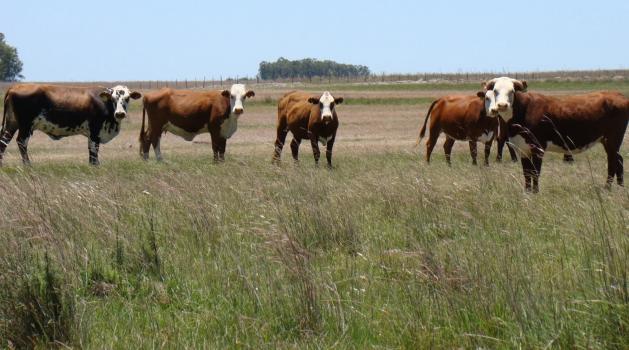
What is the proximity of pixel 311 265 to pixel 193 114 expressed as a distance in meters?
14.1

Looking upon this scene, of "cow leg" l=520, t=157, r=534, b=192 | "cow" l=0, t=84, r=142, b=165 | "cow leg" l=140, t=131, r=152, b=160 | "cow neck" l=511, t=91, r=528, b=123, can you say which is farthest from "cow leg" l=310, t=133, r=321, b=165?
"cow leg" l=520, t=157, r=534, b=192

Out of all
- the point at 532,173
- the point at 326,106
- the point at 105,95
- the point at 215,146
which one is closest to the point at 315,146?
the point at 326,106

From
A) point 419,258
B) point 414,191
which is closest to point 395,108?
point 414,191

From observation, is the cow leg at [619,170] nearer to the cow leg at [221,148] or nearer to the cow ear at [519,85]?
the cow ear at [519,85]

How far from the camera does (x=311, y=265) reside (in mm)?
5758

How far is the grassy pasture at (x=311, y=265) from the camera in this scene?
4734 mm

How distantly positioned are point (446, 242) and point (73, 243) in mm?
2731

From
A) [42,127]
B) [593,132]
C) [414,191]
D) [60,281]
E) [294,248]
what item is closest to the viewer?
[60,281]

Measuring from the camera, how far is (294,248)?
5723 mm

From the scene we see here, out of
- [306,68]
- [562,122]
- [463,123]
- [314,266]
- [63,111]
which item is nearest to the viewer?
[314,266]

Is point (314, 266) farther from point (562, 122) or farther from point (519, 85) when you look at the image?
point (562, 122)

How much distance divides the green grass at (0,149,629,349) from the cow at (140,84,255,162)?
9806 mm

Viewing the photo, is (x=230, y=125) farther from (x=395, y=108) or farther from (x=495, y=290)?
(x=395, y=108)

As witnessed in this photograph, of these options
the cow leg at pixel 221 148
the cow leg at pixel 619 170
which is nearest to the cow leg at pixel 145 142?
the cow leg at pixel 221 148
